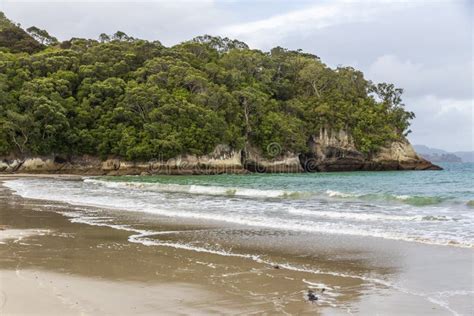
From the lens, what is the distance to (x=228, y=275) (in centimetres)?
747

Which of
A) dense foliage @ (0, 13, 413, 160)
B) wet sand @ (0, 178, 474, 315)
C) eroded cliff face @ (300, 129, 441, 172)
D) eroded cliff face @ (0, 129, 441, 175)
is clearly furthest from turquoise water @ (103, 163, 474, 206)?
eroded cliff face @ (300, 129, 441, 172)

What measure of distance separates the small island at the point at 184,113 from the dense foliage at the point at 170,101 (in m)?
0.16

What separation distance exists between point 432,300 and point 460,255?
11.4 ft

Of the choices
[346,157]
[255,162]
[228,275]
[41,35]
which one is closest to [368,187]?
[228,275]

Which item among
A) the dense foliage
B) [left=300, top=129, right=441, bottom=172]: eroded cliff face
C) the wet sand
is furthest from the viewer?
[left=300, top=129, right=441, bottom=172]: eroded cliff face

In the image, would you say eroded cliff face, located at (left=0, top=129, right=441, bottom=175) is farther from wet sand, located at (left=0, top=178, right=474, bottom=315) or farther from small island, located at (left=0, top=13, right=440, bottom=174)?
wet sand, located at (left=0, top=178, right=474, bottom=315)

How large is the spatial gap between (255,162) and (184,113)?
13.5 m

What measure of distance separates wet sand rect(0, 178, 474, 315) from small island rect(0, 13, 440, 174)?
4808 centimetres

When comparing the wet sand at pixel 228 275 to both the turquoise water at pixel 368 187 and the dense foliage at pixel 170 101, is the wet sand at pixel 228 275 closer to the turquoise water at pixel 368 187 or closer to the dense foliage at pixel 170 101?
the turquoise water at pixel 368 187

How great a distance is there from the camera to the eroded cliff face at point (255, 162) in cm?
5844

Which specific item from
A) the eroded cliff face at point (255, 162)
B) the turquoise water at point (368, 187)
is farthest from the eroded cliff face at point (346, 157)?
the turquoise water at point (368, 187)

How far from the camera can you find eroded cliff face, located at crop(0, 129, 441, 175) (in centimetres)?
5844

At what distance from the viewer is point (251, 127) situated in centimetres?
6831

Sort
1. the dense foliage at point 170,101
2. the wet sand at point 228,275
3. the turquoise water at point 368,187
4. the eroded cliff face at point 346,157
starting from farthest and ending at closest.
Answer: the eroded cliff face at point 346,157
the dense foliage at point 170,101
the turquoise water at point 368,187
the wet sand at point 228,275
